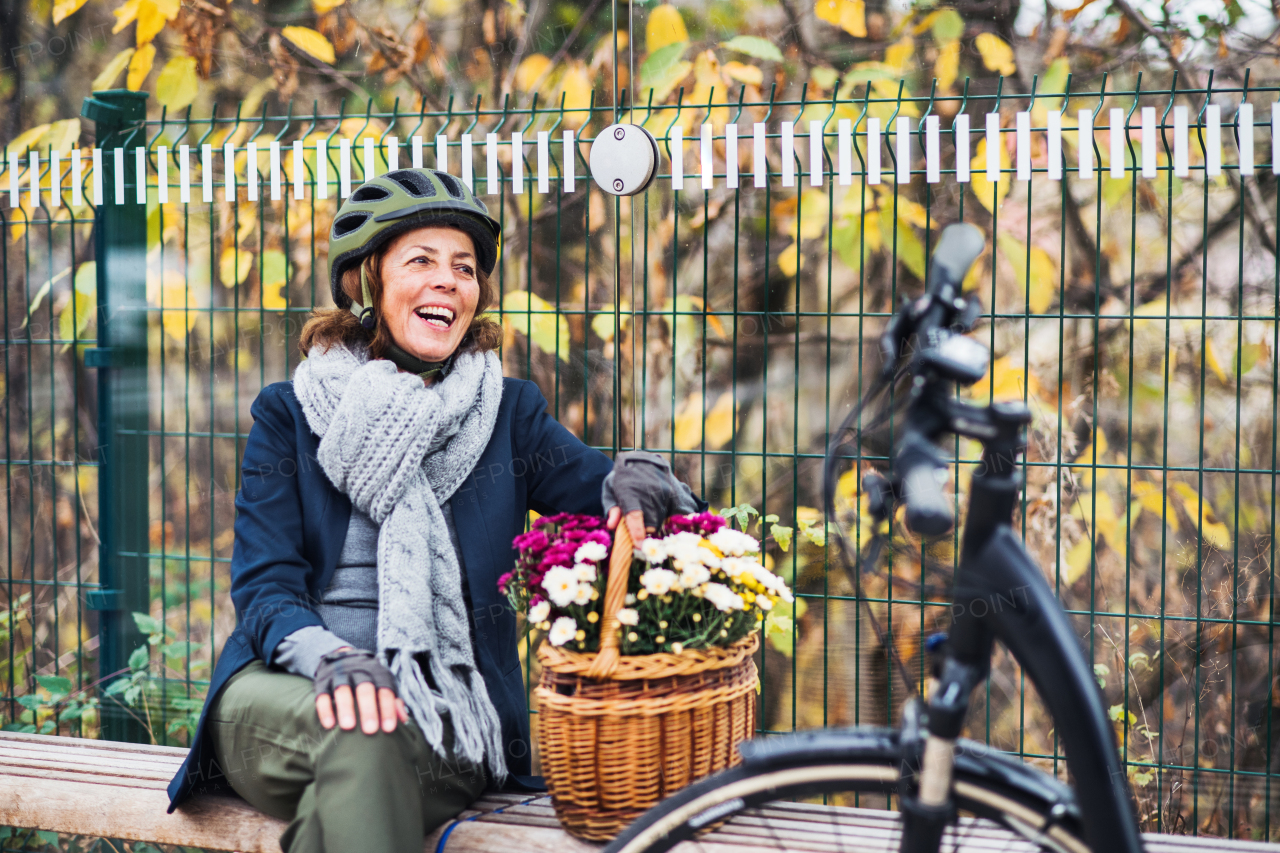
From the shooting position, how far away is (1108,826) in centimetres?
109

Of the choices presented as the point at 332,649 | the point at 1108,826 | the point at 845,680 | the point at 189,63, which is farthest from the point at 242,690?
the point at 189,63

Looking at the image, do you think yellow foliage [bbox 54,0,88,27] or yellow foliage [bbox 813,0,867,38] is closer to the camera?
yellow foliage [bbox 813,0,867,38]

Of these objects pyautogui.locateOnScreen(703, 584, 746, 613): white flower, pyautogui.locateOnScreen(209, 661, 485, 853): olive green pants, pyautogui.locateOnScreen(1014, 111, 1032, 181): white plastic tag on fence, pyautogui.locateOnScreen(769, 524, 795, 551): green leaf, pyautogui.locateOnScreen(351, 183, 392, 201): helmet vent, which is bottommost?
pyautogui.locateOnScreen(209, 661, 485, 853): olive green pants

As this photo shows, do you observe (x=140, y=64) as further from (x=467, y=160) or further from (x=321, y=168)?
(x=467, y=160)

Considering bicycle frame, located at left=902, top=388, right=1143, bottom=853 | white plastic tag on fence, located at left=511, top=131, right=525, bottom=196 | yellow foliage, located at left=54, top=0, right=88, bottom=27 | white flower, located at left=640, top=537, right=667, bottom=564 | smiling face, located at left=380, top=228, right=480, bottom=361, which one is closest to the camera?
bicycle frame, located at left=902, top=388, right=1143, bottom=853

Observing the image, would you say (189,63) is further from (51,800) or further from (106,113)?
(51,800)

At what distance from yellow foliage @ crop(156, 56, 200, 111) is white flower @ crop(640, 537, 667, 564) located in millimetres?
3069

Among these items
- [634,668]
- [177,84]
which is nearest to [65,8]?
[177,84]

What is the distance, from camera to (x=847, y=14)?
3.36 metres

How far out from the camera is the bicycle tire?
116 centimetres

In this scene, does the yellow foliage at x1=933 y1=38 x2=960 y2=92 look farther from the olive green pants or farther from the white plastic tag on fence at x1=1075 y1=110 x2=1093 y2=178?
the olive green pants

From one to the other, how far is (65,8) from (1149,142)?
12.6 feet

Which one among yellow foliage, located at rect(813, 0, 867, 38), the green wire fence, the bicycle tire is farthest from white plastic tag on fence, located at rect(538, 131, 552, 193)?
the bicycle tire

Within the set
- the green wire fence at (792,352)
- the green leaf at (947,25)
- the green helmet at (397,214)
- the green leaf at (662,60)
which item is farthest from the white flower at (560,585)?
the green leaf at (947,25)
